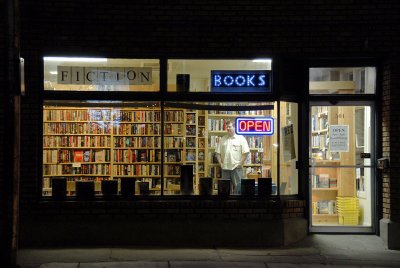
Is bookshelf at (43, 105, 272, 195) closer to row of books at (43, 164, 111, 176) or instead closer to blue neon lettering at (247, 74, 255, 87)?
row of books at (43, 164, 111, 176)

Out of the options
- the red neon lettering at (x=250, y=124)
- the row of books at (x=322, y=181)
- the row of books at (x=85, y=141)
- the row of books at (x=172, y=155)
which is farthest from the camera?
the row of books at (x=322, y=181)

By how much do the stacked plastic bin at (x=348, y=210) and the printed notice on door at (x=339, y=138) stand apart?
91 cm

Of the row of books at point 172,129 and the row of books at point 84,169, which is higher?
the row of books at point 172,129

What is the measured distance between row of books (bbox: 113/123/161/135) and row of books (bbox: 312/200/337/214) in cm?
313

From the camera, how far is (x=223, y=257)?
9148 millimetres

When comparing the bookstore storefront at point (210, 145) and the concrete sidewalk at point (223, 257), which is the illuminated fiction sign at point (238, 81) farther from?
the concrete sidewalk at point (223, 257)

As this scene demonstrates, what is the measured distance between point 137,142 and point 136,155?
0.77ft

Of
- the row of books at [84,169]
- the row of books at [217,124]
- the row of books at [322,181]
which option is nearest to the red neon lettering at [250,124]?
the row of books at [217,124]

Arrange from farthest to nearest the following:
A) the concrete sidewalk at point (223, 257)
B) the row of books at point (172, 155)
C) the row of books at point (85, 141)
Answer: the row of books at point (85, 141) < the row of books at point (172, 155) < the concrete sidewalk at point (223, 257)

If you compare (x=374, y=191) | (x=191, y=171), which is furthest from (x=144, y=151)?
(x=374, y=191)

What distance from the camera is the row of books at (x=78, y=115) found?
33.2ft

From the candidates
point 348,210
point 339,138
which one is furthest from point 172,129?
point 348,210

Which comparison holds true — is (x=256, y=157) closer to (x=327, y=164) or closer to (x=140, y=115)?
(x=327, y=164)

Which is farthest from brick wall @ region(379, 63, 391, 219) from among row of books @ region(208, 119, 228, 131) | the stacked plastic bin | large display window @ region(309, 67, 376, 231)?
row of books @ region(208, 119, 228, 131)
